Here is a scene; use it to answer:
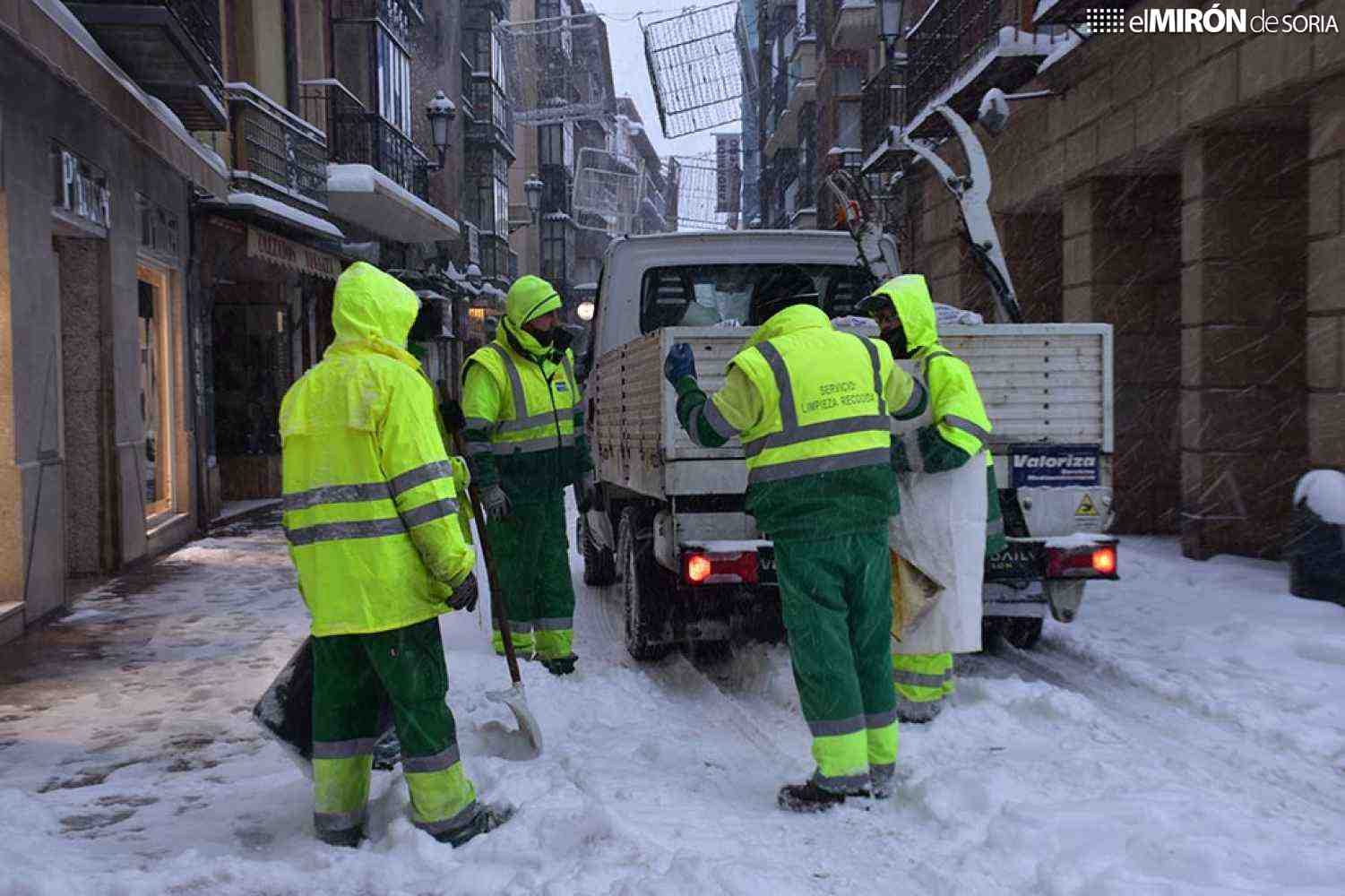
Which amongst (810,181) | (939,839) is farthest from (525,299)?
(810,181)

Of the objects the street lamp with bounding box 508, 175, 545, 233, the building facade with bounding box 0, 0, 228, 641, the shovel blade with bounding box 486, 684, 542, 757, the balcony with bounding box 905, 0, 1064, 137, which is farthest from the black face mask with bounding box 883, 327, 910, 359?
the street lamp with bounding box 508, 175, 545, 233

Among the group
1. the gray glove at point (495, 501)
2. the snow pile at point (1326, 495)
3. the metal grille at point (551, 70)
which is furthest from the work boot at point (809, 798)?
the metal grille at point (551, 70)

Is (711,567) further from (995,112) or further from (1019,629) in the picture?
(995,112)

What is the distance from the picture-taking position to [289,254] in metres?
16.8

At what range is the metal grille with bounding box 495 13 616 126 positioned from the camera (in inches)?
1763

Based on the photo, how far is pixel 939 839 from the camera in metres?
4.10

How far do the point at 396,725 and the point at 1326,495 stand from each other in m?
6.65

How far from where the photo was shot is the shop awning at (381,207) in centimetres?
1906

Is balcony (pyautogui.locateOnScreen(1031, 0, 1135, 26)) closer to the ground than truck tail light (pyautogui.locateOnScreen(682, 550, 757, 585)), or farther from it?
farther from it

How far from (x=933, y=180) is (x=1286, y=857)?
15854mm

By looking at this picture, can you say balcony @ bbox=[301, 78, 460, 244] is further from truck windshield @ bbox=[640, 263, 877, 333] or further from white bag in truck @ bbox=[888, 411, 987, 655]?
white bag in truck @ bbox=[888, 411, 987, 655]

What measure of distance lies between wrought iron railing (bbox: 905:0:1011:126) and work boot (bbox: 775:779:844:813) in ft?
37.9

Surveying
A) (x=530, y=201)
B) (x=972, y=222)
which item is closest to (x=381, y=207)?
(x=972, y=222)

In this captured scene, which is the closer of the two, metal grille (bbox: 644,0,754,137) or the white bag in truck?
the white bag in truck
